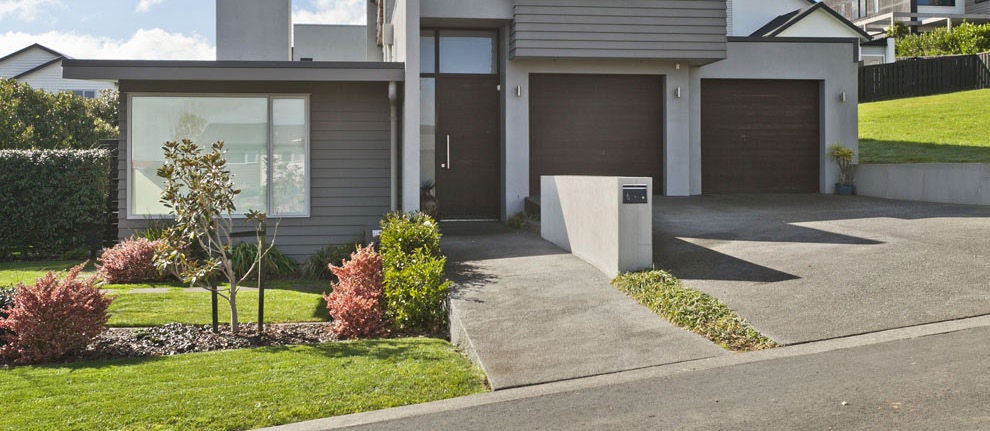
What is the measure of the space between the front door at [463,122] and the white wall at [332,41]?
10.5 meters

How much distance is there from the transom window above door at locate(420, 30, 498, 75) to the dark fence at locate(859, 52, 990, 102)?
16.3 m

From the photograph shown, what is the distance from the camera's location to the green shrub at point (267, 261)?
12.1 m

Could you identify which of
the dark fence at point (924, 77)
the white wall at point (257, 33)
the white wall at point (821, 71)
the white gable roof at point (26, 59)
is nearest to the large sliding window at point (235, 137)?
the white wall at point (257, 33)

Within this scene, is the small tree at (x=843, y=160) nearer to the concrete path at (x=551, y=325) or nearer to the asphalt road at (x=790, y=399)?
the concrete path at (x=551, y=325)

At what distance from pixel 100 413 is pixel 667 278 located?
204 inches

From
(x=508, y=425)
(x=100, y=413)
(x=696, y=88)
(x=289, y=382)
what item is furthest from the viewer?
(x=696, y=88)

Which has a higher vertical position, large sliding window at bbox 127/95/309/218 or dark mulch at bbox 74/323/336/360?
large sliding window at bbox 127/95/309/218

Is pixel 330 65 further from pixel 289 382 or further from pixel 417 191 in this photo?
pixel 289 382

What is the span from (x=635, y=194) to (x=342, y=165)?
6354 mm

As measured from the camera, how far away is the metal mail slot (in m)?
8.45

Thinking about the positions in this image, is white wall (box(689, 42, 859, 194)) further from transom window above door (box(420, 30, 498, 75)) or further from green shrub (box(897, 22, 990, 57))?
green shrub (box(897, 22, 990, 57))

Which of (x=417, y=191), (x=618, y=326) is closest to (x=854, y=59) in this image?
(x=417, y=191)

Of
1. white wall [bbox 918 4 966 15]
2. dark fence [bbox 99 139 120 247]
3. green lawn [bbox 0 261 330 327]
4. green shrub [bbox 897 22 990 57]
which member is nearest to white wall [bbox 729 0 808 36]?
green shrub [bbox 897 22 990 57]

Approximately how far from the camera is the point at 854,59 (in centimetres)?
1530
